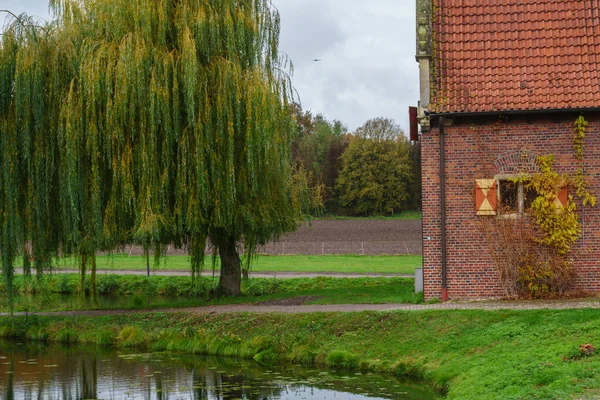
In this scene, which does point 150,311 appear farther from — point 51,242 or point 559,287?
point 559,287

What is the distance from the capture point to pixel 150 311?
69.9ft

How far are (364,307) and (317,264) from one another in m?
21.8

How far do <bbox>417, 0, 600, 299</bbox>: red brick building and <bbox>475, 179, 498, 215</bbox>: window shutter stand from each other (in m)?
0.02

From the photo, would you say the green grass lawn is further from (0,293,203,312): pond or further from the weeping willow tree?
the weeping willow tree

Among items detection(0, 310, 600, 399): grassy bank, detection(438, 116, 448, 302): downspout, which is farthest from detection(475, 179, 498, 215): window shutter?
detection(0, 310, 600, 399): grassy bank

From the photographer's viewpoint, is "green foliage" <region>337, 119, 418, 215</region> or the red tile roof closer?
the red tile roof

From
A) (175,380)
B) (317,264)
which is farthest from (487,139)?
(317,264)

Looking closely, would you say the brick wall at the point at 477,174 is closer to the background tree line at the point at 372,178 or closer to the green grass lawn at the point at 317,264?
the green grass lawn at the point at 317,264

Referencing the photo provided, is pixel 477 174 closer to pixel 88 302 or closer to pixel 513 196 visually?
pixel 513 196

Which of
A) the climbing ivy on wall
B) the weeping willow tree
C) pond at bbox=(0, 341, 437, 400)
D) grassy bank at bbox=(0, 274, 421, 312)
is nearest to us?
pond at bbox=(0, 341, 437, 400)

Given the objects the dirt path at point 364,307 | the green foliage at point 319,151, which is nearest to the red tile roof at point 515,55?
the dirt path at point 364,307

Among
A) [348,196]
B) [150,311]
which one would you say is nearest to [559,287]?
[150,311]

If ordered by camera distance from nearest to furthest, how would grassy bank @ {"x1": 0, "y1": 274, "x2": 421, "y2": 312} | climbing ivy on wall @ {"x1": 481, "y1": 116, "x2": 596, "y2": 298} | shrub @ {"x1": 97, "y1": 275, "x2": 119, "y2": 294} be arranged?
climbing ivy on wall @ {"x1": 481, "y1": 116, "x2": 596, "y2": 298}
grassy bank @ {"x1": 0, "y1": 274, "x2": 421, "y2": 312}
shrub @ {"x1": 97, "y1": 275, "x2": 119, "y2": 294}

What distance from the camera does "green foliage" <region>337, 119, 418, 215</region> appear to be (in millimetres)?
74125
